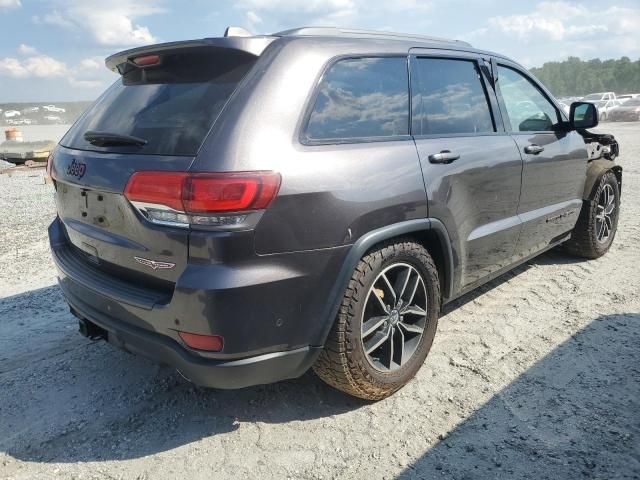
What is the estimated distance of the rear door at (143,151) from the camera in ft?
7.06

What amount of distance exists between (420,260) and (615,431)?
123 cm

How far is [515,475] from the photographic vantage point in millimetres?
2193

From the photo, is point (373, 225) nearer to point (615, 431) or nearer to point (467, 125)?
point (467, 125)

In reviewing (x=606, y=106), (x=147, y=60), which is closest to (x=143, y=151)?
(x=147, y=60)

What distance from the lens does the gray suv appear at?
2.08m

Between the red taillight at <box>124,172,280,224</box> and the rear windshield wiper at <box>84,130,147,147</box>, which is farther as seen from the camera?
the rear windshield wiper at <box>84,130,147,147</box>

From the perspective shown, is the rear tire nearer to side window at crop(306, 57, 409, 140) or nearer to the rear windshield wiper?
side window at crop(306, 57, 409, 140)

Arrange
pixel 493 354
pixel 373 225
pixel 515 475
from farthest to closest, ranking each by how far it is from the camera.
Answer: pixel 493 354 < pixel 373 225 < pixel 515 475

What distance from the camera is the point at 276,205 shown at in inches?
83.0

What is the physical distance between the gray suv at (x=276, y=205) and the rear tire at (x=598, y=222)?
1.98 m

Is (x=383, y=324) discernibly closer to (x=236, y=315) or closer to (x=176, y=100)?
(x=236, y=315)

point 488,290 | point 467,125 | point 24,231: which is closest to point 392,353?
point 467,125

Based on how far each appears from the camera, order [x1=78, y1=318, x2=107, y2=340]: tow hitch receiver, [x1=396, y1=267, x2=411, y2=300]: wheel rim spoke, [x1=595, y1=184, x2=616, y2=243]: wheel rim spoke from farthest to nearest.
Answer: [x1=595, y1=184, x2=616, y2=243]: wheel rim spoke → [x1=396, y1=267, x2=411, y2=300]: wheel rim spoke → [x1=78, y1=318, x2=107, y2=340]: tow hitch receiver

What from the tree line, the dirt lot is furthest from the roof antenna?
the tree line
